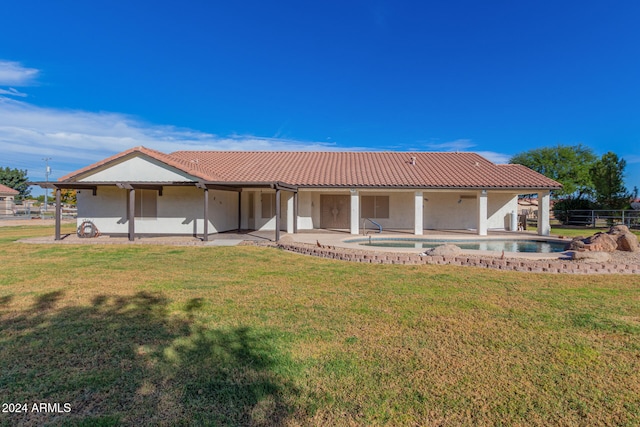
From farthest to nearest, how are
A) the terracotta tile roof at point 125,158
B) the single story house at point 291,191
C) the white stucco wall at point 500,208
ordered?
the white stucco wall at point 500,208 < the single story house at point 291,191 < the terracotta tile roof at point 125,158

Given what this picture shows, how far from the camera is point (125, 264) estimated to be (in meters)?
10.2

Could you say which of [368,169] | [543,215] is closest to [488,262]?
[543,215]

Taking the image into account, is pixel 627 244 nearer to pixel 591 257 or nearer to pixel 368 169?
pixel 591 257

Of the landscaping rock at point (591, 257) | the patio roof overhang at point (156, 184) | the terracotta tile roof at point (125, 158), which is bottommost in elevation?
the landscaping rock at point (591, 257)

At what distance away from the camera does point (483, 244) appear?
53.1 feet

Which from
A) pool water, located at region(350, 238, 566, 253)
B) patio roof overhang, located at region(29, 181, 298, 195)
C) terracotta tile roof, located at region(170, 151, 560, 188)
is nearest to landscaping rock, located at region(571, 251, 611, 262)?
pool water, located at region(350, 238, 566, 253)

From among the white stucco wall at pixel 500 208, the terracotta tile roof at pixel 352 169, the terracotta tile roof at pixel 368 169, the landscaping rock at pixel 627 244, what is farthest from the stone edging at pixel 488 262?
the white stucco wall at pixel 500 208

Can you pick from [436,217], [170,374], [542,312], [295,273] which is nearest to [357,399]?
[170,374]

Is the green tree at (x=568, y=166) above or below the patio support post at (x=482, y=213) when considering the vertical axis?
above

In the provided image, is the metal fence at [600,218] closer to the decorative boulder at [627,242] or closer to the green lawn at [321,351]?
the decorative boulder at [627,242]

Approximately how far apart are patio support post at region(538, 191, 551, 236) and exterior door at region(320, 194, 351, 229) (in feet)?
35.1

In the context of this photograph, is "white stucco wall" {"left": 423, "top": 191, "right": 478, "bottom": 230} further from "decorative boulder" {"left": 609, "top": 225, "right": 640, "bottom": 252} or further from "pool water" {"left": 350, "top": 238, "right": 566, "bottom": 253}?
"decorative boulder" {"left": 609, "top": 225, "right": 640, "bottom": 252}

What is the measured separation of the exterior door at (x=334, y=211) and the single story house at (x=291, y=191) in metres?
0.06

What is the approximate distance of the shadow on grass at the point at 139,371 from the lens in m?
3.08
